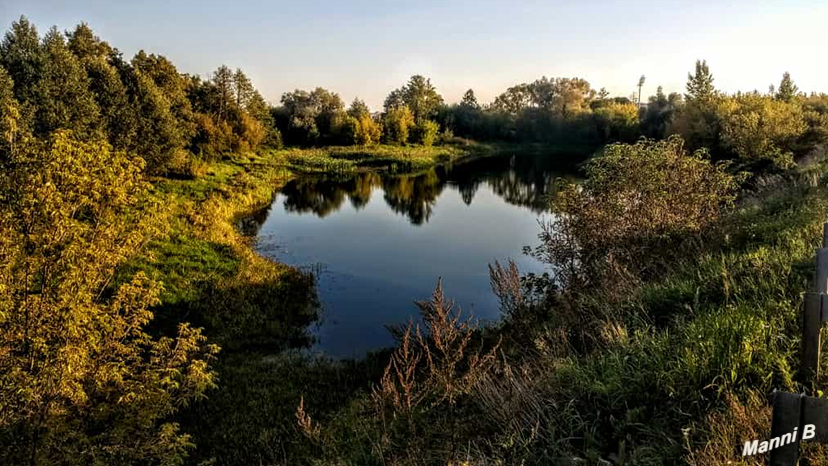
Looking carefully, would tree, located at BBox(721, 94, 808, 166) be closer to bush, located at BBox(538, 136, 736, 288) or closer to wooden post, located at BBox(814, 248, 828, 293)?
bush, located at BBox(538, 136, 736, 288)

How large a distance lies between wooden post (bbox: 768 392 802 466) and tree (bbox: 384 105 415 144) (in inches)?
2954

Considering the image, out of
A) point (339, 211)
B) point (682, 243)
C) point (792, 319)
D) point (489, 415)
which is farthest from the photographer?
point (339, 211)

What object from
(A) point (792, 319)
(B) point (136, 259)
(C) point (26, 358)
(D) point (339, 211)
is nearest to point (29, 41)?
(B) point (136, 259)

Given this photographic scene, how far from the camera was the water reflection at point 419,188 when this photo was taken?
34281 mm

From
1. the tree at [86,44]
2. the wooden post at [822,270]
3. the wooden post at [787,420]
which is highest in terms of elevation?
the tree at [86,44]

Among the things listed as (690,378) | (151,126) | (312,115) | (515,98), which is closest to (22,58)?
(151,126)

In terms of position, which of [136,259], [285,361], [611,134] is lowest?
[285,361]

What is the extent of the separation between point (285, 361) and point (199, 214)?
14200mm

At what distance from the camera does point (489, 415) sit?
17.0 feet

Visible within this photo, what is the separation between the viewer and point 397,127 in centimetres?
7644

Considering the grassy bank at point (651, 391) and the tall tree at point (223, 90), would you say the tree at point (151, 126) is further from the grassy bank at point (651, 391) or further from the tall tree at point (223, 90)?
the grassy bank at point (651, 391)

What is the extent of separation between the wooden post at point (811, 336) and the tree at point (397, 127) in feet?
243

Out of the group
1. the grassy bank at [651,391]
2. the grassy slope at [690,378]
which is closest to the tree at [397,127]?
the grassy bank at [651,391]

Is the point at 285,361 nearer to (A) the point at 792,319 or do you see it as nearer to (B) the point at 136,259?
(B) the point at 136,259
